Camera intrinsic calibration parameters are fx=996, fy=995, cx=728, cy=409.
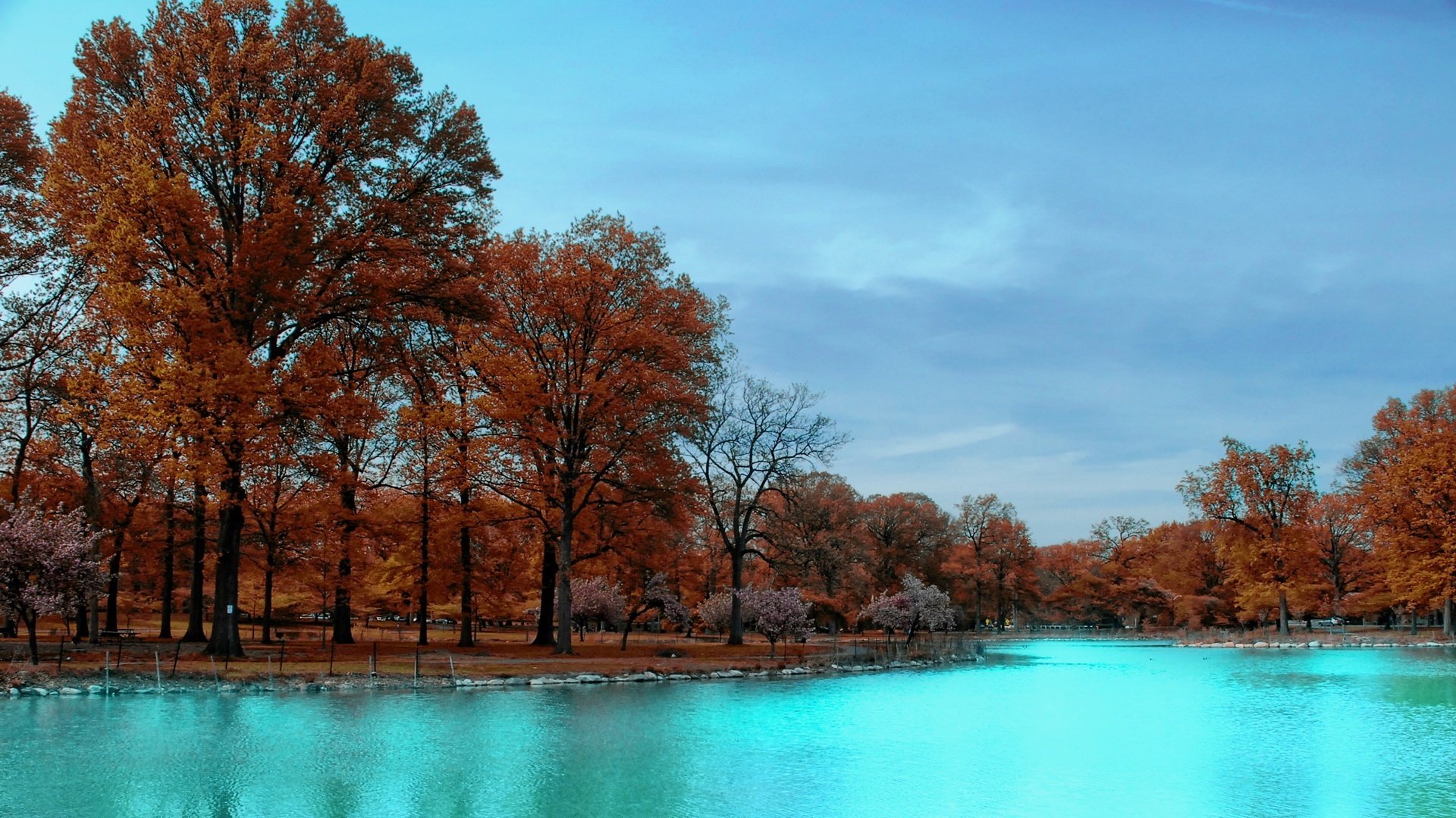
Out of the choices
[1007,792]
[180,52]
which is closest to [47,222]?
[180,52]

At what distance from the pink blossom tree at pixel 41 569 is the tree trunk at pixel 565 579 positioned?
50.9 ft

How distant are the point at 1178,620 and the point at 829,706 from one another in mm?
71824

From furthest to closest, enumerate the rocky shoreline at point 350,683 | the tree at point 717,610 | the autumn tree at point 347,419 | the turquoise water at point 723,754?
1. the tree at point 717,610
2. the autumn tree at point 347,419
3. the rocky shoreline at point 350,683
4. the turquoise water at point 723,754

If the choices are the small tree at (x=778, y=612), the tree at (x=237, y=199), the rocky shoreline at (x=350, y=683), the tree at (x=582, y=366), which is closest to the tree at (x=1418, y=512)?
the small tree at (x=778, y=612)

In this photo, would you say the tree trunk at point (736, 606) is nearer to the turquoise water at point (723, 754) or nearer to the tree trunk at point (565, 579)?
the tree trunk at point (565, 579)

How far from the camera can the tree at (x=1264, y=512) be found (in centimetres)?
6681

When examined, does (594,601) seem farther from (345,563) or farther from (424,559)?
(345,563)

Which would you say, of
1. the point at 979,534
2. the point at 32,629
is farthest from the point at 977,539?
the point at 32,629

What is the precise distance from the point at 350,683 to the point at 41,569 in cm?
873

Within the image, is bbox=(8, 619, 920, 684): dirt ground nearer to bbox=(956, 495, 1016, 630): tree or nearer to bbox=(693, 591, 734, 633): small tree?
bbox=(693, 591, 734, 633): small tree

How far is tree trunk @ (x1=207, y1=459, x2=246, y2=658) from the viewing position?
30.4m

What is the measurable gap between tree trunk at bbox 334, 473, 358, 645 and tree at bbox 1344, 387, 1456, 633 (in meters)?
58.6

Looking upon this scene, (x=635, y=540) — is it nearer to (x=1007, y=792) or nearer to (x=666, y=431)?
(x=666, y=431)

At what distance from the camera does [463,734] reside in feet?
67.7
